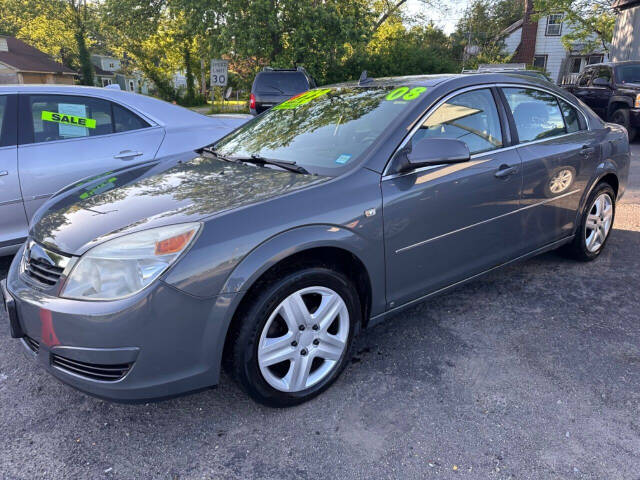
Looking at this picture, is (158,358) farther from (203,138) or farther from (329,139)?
(203,138)

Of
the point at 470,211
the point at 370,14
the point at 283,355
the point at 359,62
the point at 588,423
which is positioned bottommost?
the point at 588,423

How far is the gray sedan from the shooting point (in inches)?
76.9

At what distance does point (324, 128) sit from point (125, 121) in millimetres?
2183

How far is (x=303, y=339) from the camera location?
7.61 feet

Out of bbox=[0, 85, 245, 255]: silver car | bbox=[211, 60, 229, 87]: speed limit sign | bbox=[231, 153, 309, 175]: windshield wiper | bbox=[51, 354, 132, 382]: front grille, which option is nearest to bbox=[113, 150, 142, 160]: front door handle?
bbox=[0, 85, 245, 255]: silver car

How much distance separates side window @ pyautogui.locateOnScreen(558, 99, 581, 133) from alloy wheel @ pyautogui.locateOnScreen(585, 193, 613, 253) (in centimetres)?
65

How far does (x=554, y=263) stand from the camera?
Answer: 166 inches

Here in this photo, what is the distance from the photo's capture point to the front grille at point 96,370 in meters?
1.96

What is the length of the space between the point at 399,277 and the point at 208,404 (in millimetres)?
1197

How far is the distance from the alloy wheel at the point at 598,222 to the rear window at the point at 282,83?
9114 mm

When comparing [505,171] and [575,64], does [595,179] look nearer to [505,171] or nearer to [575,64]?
[505,171]

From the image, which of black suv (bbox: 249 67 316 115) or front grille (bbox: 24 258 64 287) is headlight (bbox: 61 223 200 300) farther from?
black suv (bbox: 249 67 316 115)

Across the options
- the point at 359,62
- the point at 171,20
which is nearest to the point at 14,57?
the point at 171,20

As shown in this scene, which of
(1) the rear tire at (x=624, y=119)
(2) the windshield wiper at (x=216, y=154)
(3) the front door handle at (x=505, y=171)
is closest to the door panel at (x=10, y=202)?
(2) the windshield wiper at (x=216, y=154)
